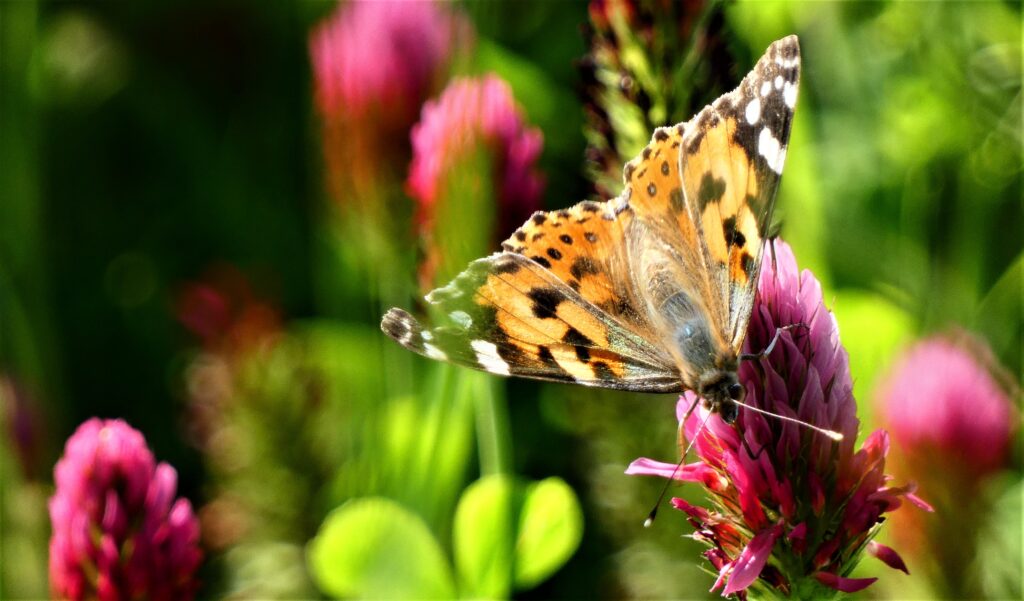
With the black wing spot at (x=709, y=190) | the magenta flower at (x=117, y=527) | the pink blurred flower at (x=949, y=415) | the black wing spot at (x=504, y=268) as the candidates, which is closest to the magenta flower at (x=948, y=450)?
the pink blurred flower at (x=949, y=415)

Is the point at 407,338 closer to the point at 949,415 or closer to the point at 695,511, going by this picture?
the point at 695,511

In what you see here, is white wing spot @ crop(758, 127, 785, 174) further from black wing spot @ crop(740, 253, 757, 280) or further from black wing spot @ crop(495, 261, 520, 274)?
black wing spot @ crop(495, 261, 520, 274)

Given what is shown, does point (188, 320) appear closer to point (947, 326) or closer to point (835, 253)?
point (835, 253)

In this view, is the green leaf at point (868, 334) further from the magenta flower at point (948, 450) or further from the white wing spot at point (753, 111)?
the white wing spot at point (753, 111)

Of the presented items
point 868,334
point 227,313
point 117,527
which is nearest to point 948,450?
point 868,334

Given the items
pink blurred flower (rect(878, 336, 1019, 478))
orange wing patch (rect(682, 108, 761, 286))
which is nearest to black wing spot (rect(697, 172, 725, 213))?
orange wing patch (rect(682, 108, 761, 286))

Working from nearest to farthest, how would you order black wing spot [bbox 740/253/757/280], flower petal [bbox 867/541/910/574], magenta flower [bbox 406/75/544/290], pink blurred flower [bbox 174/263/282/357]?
flower petal [bbox 867/541/910/574] < black wing spot [bbox 740/253/757/280] < magenta flower [bbox 406/75/544/290] < pink blurred flower [bbox 174/263/282/357]

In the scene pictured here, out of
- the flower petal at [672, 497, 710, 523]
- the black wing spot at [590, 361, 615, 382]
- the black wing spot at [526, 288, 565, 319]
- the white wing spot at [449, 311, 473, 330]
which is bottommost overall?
the flower petal at [672, 497, 710, 523]
